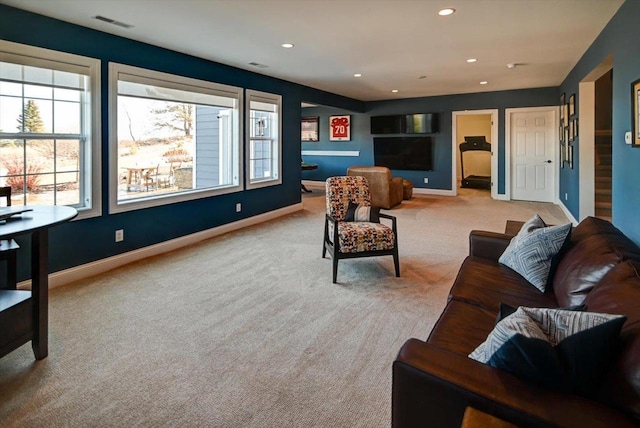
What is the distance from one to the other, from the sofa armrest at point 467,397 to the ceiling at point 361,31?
117 inches

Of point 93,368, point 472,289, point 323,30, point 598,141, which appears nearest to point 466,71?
point 598,141

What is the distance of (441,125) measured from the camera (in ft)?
31.7

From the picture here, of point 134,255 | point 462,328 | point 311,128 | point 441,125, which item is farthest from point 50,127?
point 311,128

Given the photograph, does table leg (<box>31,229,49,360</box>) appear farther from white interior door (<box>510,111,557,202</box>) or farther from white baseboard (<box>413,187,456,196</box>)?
white interior door (<box>510,111,557,202</box>)

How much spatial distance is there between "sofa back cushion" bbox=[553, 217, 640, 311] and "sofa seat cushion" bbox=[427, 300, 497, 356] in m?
0.40

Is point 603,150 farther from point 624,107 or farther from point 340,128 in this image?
point 340,128

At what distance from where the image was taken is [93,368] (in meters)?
2.21

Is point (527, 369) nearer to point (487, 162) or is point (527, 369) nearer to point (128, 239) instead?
point (128, 239)

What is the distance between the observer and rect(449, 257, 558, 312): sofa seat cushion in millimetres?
2102

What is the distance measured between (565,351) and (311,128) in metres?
11.0

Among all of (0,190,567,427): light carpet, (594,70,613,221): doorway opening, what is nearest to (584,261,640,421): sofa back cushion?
(0,190,567,427): light carpet

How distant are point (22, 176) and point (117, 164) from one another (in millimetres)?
869

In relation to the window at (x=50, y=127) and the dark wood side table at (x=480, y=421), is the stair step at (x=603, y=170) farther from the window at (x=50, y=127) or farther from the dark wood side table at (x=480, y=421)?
the window at (x=50, y=127)

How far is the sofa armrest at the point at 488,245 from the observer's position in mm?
2904
